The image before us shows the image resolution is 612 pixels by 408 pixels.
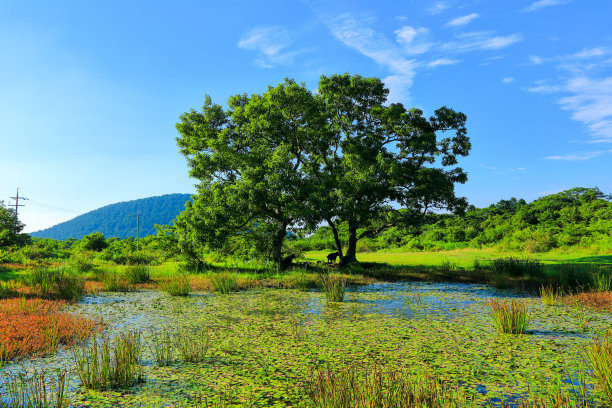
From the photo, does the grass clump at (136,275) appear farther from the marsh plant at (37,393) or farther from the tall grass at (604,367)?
the tall grass at (604,367)

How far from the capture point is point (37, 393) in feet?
13.1

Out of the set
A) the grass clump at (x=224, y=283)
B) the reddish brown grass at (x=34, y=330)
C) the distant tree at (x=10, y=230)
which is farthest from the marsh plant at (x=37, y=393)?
the distant tree at (x=10, y=230)

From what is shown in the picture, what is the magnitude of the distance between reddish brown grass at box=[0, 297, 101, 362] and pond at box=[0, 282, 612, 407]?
396mm

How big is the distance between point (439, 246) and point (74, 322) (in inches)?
1504

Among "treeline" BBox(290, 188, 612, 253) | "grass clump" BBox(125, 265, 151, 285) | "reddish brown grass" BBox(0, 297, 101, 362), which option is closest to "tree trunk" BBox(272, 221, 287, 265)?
"grass clump" BBox(125, 265, 151, 285)

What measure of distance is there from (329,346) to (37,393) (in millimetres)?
4315

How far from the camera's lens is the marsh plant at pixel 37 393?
3934mm

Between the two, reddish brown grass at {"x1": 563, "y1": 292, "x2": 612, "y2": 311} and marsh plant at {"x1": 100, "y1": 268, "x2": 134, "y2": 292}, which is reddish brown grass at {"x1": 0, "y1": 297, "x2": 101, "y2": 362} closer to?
marsh plant at {"x1": 100, "y1": 268, "x2": 134, "y2": 292}

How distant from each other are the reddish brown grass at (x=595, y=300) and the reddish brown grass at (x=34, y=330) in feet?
41.5

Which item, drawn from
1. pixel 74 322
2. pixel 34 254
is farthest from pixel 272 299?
pixel 34 254

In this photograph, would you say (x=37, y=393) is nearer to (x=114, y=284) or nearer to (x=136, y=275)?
(x=114, y=284)

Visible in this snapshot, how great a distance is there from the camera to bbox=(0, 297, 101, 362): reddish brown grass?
255 inches

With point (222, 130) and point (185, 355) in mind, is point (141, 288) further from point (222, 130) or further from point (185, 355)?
point (185, 355)

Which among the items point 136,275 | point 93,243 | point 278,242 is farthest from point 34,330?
point 93,243
